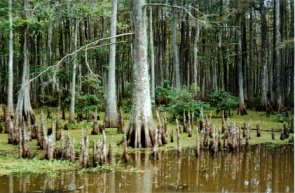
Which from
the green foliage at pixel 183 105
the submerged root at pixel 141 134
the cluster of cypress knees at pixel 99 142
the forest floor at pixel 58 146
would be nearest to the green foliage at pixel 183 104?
the green foliage at pixel 183 105

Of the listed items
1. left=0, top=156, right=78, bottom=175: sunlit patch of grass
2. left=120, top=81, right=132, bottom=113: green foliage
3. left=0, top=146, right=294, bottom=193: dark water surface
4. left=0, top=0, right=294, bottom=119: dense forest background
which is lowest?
left=0, top=146, right=294, bottom=193: dark water surface

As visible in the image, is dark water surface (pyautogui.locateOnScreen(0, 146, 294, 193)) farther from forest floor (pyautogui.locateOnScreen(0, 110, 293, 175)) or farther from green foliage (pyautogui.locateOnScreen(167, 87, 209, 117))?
green foliage (pyautogui.locateOnScreen(167, 87, 209, 117))

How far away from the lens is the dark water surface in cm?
674

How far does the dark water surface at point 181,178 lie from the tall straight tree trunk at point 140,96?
5.10ft

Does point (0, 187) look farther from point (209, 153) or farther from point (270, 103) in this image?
point (270, 103)

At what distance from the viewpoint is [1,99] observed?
2528 cm

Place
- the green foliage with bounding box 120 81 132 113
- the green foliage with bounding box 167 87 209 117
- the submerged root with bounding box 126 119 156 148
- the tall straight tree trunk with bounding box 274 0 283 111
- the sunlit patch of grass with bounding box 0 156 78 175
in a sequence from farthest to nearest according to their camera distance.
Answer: the green foliage with bounding box 120 81 132 113, the tall straight tree trunk with bounding box 274 0 283 111, the green foliage with bounding box 167 87 209 117, the submerged root with bounding box 126 119 156 148, the sunlit patch of grass with bounding box 0 156 78 175

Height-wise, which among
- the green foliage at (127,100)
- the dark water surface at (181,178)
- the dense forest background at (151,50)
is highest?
the dense forest background at (151,50)

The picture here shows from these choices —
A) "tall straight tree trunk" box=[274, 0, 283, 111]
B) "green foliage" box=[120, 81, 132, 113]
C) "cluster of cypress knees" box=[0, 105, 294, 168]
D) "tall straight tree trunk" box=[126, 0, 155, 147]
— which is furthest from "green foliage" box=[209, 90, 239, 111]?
"tall straight tree trunk" box=[126, 0, 155, 147]

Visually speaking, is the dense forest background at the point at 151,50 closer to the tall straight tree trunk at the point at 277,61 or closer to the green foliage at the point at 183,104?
the tall straight tree trunk at the point at 277,61

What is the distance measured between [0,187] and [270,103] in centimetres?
1602

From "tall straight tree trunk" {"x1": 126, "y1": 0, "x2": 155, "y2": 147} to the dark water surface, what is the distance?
155 centimetres

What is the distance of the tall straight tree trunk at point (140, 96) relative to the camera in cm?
1086

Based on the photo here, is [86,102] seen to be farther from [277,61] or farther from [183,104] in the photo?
[277,61]
